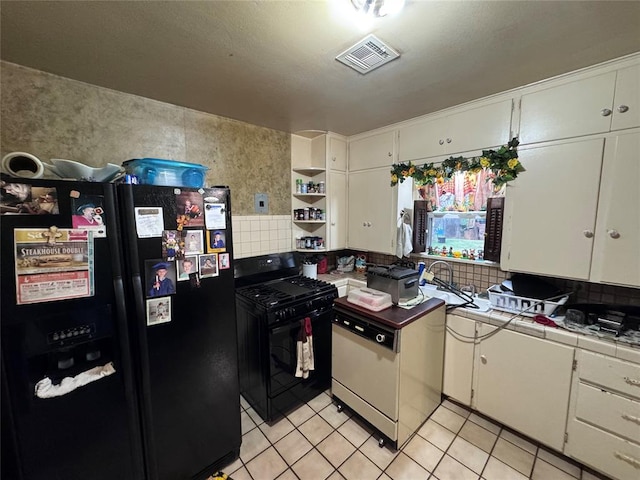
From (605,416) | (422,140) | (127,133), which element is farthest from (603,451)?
(127,133)

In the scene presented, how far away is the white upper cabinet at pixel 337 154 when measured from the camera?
2.78 metres

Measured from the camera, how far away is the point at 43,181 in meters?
0.99

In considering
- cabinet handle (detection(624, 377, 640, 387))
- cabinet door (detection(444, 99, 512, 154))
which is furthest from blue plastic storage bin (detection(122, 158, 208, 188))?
cabinet handle (detection(624, 377, 640, 387))

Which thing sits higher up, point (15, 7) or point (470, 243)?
point (15, 7)

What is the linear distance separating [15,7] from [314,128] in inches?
78.1

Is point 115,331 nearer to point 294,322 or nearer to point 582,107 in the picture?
point 294,322

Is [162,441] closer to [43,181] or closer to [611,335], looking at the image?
[43,181]

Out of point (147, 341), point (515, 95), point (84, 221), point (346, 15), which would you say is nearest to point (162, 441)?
point (147, 341)

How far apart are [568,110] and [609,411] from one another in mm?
1800

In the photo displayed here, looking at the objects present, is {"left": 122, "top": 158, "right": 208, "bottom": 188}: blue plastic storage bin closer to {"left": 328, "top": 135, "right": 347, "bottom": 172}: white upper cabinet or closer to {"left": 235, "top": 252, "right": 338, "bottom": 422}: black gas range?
Answer: {"left": 235, "top": 252, "right": 338, "bottom": 422}: black gas range

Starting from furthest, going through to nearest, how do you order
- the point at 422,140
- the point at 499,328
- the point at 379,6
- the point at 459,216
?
the point at 459,216 < the point at 422,140 < the point at 499,328 < the point at 379,6

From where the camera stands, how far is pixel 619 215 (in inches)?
57.1

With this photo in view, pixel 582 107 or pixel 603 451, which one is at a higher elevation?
pixel 582 107

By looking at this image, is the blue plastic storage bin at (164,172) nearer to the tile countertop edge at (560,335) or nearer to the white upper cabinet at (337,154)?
the white upper cabinet at (337,154)
